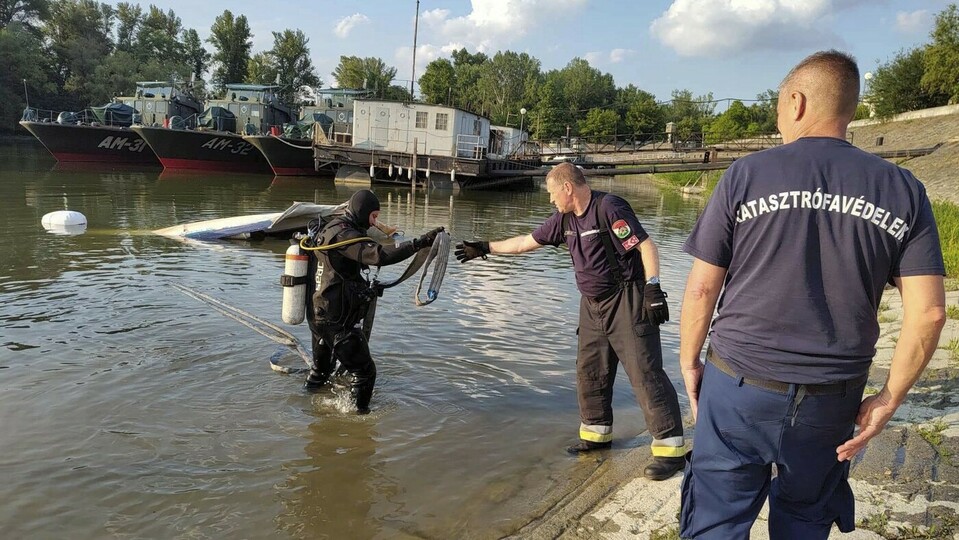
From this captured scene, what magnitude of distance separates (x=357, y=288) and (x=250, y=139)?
3144 centimetres

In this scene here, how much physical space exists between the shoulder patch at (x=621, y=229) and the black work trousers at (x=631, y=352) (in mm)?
319

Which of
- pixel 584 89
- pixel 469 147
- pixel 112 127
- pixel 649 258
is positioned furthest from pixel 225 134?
pixel 584 89

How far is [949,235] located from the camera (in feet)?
35.0

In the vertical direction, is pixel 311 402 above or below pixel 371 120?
below

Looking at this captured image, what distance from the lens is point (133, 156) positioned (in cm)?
3634

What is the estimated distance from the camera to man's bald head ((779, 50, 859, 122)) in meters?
2.01

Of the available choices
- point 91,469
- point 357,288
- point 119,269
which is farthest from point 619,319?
point 119,269

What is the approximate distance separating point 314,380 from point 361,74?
86.1m

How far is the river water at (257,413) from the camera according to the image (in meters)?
3.66

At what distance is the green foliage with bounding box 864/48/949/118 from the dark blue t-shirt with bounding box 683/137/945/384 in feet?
133

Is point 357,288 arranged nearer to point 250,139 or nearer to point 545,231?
point 545,231

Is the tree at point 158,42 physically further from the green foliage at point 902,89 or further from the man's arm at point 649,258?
the man's arm at point 649,258

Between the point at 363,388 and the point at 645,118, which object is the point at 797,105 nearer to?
the point at 363,388

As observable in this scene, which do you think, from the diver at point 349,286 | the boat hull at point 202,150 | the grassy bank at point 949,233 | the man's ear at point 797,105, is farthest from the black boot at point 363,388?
the boat hull at point 202,150
